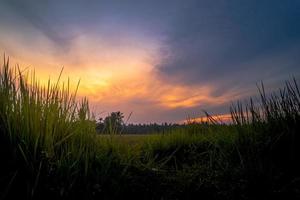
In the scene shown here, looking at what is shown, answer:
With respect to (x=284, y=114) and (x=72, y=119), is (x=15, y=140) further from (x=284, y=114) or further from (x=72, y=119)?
(x=284, y=114)

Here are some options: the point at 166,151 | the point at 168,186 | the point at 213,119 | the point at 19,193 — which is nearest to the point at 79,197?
the point at 19,193

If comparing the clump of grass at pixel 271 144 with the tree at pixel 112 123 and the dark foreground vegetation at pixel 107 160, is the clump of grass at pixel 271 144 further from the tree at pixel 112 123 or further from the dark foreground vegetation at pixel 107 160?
the tree at pixel 112 123

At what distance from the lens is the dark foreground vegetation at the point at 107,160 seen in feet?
7.57

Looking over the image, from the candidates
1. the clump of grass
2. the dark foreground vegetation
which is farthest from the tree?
the clump of grass

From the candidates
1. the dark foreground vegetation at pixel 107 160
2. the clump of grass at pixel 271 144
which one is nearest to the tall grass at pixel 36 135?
the dark foreground vegetation at pixel 107 160

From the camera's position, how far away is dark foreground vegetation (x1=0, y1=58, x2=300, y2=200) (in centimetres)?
231

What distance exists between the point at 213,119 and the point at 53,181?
261 cm

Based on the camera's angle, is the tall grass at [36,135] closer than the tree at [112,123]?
Yes

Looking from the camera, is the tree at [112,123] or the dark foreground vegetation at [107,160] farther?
the tree at [112,123]

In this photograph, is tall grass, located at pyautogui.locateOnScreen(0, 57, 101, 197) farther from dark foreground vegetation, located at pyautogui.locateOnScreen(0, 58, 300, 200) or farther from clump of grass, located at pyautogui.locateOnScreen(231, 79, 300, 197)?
clump of grass, located at pyautogui.locateOnScreen(231, 79, 300, 197)

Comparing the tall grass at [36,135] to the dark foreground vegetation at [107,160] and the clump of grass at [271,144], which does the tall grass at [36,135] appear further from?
the clump of grass at [271,144]

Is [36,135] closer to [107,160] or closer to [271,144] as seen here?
[107,160]

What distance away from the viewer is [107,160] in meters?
2.82

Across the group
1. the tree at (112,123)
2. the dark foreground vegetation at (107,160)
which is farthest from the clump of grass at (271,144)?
the tree at (112,123)
